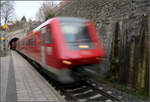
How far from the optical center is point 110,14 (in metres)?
7.29

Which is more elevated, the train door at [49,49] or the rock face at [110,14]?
the rock face at [110,14]

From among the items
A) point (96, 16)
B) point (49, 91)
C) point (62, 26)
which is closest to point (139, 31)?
point (62, 26)

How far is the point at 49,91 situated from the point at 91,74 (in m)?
1.58

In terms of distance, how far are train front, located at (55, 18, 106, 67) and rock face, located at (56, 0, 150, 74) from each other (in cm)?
65

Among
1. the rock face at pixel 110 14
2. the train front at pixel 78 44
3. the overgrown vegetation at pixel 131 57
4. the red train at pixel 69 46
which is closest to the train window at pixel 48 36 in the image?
the red train at pixel 69 46

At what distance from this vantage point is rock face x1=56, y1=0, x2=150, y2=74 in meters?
5.65

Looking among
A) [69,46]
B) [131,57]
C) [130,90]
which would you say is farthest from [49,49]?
[130,90]

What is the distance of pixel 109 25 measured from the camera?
7418mm

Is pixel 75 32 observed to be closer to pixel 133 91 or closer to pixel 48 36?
pixel 48 36

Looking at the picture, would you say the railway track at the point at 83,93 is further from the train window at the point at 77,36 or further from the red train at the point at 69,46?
the train window at the point at 77,36

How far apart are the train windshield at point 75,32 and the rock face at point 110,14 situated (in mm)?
1244

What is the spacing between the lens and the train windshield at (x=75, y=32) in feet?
17.9

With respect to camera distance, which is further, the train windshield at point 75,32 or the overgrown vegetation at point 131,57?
the train windshield at point 75,32

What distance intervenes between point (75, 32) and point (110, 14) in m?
2.63
